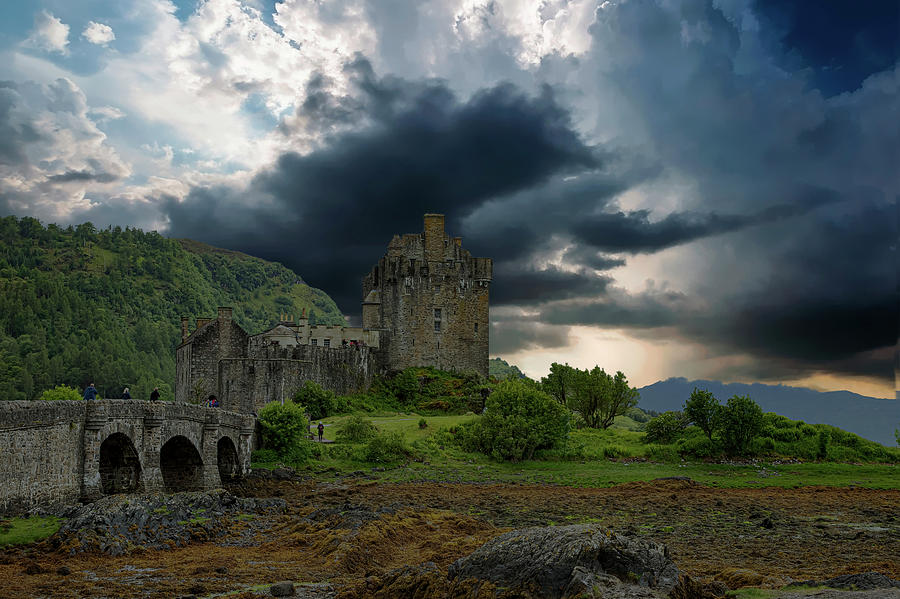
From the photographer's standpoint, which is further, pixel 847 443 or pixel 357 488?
pixel 847 443

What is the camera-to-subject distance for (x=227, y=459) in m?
44.2

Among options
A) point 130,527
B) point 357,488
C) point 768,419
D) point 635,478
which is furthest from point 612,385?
point 130,527

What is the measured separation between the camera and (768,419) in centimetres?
5731

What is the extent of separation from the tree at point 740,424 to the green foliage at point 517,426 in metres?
11.4

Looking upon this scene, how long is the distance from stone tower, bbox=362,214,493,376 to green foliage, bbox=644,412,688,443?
30974 millimetres

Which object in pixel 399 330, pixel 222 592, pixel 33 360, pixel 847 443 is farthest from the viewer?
pixel 33 360

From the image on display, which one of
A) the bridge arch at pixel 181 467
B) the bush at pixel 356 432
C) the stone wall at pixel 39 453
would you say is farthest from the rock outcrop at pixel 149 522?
the bush at pixel 356 432

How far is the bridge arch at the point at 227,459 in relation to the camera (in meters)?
43.7

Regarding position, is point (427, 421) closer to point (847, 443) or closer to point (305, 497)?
point (305, 497)

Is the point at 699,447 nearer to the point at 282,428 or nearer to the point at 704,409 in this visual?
the point at 704,409

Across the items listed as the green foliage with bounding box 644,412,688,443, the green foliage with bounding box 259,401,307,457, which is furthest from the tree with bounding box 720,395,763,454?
the green foliage with bounding box 259,401,307,457

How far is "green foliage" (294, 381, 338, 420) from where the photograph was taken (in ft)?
218

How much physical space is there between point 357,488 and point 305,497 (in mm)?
4106

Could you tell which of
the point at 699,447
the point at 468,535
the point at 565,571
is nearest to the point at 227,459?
the point at 468,535
